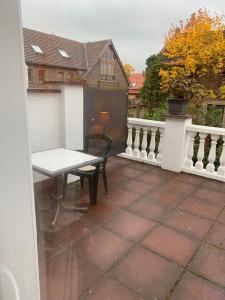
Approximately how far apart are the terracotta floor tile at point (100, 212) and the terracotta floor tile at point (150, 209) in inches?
7.9

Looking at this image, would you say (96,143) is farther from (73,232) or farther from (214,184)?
(214,184)

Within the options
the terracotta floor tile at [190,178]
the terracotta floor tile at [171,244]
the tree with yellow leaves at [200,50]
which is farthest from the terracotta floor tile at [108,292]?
the tree with yellow leaves at [200,50]

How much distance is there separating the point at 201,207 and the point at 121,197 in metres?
0.87

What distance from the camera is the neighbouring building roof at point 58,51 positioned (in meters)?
0.68

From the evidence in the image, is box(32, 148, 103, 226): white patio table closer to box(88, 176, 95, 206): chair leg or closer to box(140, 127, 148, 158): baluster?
box(88, 176, 95, 206): chair leg

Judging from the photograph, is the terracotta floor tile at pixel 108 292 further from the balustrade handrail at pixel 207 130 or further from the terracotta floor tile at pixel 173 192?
the balustrade handrail at pixel 207 130

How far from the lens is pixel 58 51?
0.90 m

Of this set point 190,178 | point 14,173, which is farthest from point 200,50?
point 14,173

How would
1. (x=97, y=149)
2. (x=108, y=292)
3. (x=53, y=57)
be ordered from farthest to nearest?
(x=97, y=149)
(x=108, y=292)
(x=53, y=57)

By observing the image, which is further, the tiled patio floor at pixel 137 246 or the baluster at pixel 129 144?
the baluster at pixel 129 144

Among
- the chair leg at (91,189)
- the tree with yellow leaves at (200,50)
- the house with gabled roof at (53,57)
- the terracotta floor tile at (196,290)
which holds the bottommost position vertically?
the terracotta floor tile at (196,290)

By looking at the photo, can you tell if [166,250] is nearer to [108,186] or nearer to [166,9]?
[108,186]

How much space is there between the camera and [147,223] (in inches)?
87.0

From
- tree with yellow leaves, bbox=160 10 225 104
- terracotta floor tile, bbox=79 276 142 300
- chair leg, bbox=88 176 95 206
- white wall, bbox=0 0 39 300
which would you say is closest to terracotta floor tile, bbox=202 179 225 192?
chair leg, bbox=88 176 95 206
